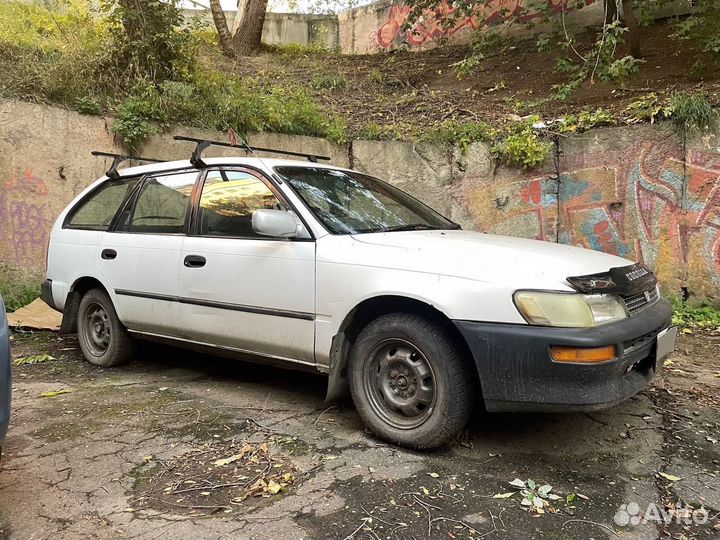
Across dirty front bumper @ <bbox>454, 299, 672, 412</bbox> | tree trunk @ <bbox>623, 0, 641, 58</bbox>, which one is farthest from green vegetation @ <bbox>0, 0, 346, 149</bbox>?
dirty front bumper @ <bbox>454, 299, 672, 412</bbox>

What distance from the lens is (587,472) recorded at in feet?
9.16

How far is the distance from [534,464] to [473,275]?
1024 mm

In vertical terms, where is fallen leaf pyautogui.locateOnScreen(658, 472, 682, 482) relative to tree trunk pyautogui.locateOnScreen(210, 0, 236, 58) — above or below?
below

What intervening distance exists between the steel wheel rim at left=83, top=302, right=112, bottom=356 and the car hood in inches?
102

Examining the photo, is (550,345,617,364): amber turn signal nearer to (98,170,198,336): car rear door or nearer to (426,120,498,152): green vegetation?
(98,170,198,336): car rear door

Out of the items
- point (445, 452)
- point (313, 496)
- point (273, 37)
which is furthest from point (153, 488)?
Result: point (273, 37)

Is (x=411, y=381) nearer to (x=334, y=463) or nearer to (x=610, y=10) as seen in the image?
(x=334, y=463)

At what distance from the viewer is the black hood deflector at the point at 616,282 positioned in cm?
272

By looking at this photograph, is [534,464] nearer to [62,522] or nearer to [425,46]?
[62,522]

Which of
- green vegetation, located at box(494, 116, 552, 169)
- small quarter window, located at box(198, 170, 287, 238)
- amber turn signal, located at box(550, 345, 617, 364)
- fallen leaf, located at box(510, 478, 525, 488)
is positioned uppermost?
green vegetation, located at box(494, 116, 552, 169)

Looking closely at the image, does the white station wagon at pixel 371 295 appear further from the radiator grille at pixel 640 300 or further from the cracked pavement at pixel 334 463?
the cracked pavement at pixel 334 463

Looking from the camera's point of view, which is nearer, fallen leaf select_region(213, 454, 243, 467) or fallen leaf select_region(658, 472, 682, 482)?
fallen leaf select_region(658, 472, 682, 482)

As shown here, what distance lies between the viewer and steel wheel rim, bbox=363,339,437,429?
2955 millimetres

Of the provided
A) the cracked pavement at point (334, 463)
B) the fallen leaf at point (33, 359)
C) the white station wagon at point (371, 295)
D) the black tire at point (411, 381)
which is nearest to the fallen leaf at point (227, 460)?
the cracked pavement at point (334, 463)
